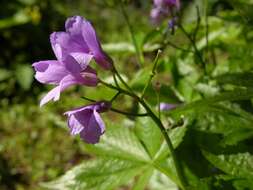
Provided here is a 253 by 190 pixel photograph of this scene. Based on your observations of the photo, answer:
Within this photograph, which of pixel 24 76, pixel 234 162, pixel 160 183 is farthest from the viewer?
pixel 24 76

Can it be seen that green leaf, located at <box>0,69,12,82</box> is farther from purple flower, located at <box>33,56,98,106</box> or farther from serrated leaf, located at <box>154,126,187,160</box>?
purple flower, located at <box>33,56,98,106</box>

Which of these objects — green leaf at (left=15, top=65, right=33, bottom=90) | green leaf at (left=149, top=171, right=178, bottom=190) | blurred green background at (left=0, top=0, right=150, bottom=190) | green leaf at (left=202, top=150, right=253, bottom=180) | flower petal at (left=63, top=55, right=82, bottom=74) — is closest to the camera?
flower petal at (left=63, top=55, right=82, bottom=74)

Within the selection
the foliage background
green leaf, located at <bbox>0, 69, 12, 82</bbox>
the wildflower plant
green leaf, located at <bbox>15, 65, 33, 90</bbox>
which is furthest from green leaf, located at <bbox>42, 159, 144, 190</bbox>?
green leaf, located at <bbox>0, 69, 12, 82</bbox>

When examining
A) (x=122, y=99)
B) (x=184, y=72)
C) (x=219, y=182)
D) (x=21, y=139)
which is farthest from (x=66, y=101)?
(x=122, y=99)

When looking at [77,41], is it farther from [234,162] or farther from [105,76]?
[105,76]

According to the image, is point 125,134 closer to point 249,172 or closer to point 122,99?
point 249,172

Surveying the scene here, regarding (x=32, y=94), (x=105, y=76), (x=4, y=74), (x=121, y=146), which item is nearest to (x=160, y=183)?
(x=121, y=146)

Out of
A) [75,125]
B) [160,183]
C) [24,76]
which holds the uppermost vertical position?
[75,125]
